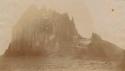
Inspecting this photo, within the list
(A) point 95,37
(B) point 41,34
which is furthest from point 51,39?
(A) point 95,37

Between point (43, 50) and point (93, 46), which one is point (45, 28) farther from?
point (93, 46)

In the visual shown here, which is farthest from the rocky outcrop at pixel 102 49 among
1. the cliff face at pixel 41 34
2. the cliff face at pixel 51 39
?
the cliff face at pixel 41 34

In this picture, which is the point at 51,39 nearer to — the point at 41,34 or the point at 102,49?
the point at 41,34

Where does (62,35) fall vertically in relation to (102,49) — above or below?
above

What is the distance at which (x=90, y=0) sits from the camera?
1.81 metres

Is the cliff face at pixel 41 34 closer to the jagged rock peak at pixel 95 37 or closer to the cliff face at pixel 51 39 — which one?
the cliff face at pixel 51 39

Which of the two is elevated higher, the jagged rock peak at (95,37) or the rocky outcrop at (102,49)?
the jagged rock peak at (95,37)

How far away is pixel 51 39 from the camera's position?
1.80 meters

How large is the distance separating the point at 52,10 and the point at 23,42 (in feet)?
0.99

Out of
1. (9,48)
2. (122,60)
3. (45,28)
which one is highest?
(45,28)

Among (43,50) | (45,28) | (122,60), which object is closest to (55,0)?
(45,28)

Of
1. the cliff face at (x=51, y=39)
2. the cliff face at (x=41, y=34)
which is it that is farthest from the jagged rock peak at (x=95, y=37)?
the cliff face at (x=41, y=34)

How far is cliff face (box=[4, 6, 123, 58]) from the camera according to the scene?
1.78 metres

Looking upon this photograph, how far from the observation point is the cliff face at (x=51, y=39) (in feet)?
5.83
